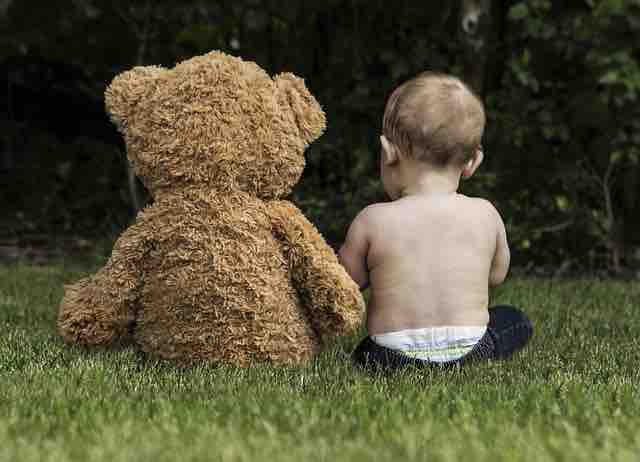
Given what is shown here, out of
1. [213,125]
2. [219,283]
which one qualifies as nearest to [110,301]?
[219,283]

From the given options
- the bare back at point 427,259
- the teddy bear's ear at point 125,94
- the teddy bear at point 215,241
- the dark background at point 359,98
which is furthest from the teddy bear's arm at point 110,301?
the dark background at point 359,98

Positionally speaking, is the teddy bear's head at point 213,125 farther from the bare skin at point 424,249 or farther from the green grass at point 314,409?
the green grass at point 314,409

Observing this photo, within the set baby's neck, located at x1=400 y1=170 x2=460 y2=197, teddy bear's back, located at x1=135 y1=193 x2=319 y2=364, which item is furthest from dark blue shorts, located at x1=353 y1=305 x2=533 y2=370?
baby's neck, located at x1=400 y1=170 x2=460 y2=197

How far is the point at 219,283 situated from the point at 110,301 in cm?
42

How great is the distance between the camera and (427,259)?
338cm

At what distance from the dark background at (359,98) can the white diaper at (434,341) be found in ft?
12.5

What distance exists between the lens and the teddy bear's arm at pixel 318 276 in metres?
3.36

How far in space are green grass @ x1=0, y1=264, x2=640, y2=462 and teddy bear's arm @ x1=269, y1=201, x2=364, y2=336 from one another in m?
0.19

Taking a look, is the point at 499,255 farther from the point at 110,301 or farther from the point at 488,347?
the point at 110,301

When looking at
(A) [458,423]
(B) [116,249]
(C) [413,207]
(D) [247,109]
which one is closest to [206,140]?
(D) [247,109]

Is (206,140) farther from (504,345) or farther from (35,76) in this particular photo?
(35,76)

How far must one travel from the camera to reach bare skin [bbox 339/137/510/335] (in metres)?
3.38

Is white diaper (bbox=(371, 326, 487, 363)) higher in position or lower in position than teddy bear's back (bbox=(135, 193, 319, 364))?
lower

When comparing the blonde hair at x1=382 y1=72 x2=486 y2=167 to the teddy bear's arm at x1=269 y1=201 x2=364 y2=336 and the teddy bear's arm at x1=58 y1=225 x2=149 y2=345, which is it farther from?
the teddy bear's arm at x1=58 y1=225 x2=149 y2=345
